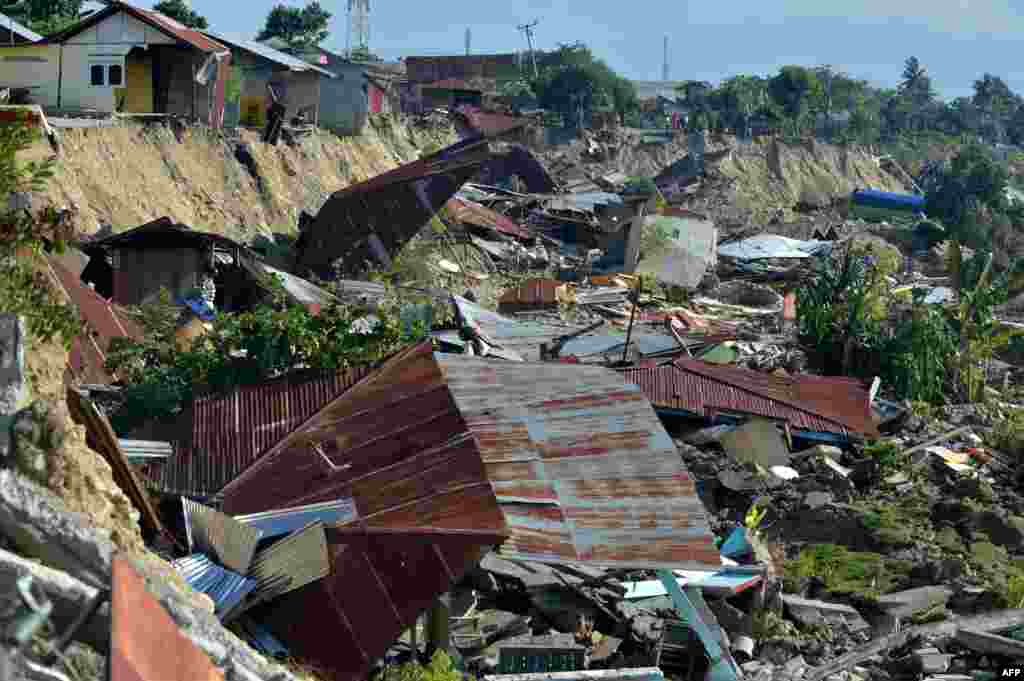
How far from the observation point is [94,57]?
27.3m

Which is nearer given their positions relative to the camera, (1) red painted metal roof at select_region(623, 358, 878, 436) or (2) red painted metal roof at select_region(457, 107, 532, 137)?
(1) red painted metal roof at select_region(623, 358, 878, 436)

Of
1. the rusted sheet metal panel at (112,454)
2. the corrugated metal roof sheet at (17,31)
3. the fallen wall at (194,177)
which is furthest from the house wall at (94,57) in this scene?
the rusted sheet metal panel at (112,454)

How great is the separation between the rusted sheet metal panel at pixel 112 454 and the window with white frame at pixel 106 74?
62.9ft

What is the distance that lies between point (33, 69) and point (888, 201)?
106ft

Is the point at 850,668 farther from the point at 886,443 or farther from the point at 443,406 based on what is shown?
the point at 886,443

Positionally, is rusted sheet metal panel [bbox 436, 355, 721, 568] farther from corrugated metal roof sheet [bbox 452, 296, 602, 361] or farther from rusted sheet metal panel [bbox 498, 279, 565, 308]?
rusted sheet metal panel [bbox 498, 279, 565, 308]

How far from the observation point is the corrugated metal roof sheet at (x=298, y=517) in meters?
10.2

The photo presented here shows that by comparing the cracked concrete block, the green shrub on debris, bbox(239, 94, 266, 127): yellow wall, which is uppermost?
bbox(239, 94, 266, 127): yellow wall

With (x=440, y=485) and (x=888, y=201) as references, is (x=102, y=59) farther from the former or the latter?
(x=888, y=201)

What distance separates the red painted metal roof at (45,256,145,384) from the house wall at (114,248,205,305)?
2658mm

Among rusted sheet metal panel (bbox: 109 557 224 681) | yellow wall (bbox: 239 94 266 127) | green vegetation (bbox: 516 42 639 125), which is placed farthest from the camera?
green vegetation (bbox: 516 42 639 125)

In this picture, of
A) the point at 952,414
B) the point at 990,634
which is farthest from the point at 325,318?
the point at 952,414

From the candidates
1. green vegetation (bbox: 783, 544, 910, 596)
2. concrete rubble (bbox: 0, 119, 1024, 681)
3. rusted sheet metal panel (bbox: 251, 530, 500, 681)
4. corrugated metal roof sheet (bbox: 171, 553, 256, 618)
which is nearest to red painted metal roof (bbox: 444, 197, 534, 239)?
concrete rubble (bbox: 0, 119, 1024, 681)

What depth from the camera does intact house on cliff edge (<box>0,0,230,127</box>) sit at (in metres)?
27.2
